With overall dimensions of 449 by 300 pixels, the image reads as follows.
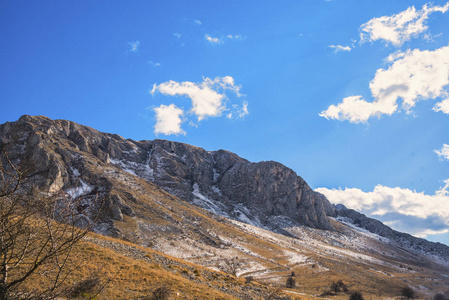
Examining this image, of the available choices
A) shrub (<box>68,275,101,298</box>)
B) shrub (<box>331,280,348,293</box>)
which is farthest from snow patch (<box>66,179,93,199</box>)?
shrub (<box>331,280,348,293</box>)

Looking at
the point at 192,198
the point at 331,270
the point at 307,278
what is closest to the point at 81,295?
the point at 307,278

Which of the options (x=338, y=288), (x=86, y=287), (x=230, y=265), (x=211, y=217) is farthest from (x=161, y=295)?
(x=211, y=217)

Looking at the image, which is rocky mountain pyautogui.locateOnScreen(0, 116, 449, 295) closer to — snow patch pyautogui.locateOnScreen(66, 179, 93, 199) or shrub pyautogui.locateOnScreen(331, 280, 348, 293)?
snow patch pyautogui.locateOnScreen(66, 179, 93, 199)

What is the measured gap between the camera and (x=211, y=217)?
120188 millimetres

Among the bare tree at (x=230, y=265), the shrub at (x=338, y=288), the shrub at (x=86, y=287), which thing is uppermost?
the shrub at (x=86, y=287)

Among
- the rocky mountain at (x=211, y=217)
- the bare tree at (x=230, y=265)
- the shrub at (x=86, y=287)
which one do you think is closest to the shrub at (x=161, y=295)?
the shrub at (x=86, y=287)

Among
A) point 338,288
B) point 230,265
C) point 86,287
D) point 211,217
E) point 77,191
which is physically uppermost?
point 86,287

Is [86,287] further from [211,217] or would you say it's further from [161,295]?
[211,217]

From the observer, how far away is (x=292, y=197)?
190 metres

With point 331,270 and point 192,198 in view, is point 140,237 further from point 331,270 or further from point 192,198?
point 192,198

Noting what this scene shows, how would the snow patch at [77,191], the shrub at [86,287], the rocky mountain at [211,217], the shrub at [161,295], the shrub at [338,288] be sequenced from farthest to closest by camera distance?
the rocky mountain at [211,217] < the shrub at [338,288] < the shrub at [161,295] < the shrub at [86,287] < the snow patch at [77,191]

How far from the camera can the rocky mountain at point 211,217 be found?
6706 cm

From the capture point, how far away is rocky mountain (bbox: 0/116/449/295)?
220ft

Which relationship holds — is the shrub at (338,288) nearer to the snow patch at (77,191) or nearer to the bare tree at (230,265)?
the bare tree at (230,265)
